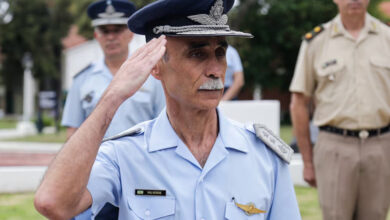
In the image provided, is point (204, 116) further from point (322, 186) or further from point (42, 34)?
point (42, 34)

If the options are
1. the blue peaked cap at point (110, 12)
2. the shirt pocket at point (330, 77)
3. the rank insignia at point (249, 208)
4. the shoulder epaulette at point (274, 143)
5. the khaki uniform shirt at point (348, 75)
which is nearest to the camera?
the rank insignia at point (249, 208)

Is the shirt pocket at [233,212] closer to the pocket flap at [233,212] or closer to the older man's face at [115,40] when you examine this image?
the pocket flap at [233,212]

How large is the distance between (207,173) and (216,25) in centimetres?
59

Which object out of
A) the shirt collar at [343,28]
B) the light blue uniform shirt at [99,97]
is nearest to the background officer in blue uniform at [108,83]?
the light blue uniform shirt at [99,97]

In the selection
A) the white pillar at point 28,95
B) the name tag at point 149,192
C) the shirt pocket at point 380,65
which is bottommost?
the white pillar at point 28,95

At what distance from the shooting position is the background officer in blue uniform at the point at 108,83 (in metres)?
4.45

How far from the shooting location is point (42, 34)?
48.2 meters

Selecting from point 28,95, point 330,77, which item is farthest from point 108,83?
point 28,95

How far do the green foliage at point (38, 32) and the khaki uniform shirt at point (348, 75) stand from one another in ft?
143

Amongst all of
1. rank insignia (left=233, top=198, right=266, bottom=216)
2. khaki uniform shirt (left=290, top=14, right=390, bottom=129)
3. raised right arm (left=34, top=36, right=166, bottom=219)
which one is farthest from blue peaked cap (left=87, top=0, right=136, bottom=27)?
rank insignia (left=233, top=198, right=266, bottom=216)

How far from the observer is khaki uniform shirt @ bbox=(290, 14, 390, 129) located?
4.37m

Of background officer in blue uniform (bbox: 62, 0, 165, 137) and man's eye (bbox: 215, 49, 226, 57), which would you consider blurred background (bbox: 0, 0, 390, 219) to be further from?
man's eye (bbox: 215, 49, 226, 57)

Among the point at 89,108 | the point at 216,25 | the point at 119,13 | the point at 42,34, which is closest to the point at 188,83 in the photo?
the point at 216,25

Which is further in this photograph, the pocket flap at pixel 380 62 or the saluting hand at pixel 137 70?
the pocket flap at pixel 380 62
